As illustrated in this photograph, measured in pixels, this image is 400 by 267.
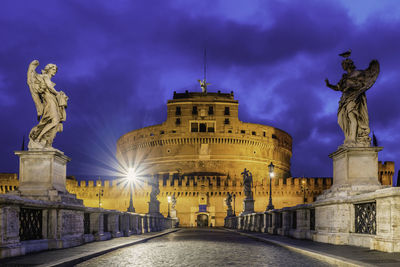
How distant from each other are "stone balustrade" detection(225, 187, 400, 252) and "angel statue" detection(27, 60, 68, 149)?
18.8 feet

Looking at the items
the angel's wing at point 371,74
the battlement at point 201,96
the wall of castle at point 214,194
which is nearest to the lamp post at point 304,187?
the wall of castle at point 214,194

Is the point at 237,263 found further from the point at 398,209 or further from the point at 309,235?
the point at 309,235

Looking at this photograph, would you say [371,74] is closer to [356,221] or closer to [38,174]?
[356,221]

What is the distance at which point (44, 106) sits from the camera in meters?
9.45

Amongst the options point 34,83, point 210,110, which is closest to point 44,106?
point 34,83

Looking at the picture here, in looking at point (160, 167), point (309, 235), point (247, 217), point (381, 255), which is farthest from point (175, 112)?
point (381, 255)

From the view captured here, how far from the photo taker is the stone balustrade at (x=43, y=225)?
6.81 m

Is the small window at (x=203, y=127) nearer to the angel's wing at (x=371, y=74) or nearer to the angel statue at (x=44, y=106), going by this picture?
the angel's wing at (x=371, y=74)

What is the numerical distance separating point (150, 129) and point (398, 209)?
217 feet

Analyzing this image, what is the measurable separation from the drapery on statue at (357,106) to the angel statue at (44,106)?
598 centimetres

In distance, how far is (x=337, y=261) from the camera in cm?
635

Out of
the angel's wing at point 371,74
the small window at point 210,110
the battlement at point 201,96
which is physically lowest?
the angel's wing at point 371,74

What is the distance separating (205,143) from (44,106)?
192 feet

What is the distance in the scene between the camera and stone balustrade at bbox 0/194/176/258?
6.81 metres
